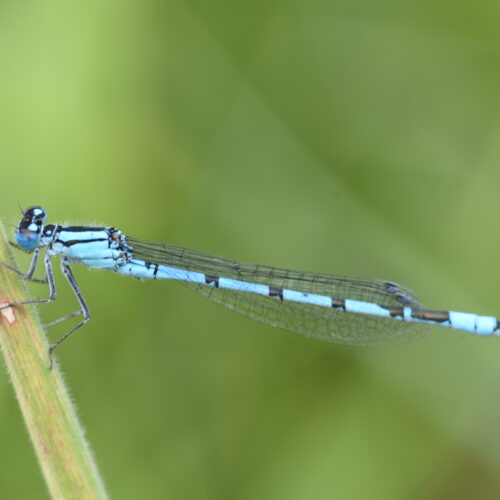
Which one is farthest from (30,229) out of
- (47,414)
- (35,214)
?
(47,414)

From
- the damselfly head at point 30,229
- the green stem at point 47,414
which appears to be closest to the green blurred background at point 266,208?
the damselfly head at point 30,229

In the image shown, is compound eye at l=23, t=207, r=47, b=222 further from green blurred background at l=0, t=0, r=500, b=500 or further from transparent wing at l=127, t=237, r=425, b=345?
transparent wing at l=127, t=237, r=425, b=345

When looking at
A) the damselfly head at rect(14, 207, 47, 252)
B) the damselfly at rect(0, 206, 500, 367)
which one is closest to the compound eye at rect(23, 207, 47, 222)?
the damselfly head at rect(14, 207, 47, 252)

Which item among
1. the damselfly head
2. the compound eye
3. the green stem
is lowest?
the green stem

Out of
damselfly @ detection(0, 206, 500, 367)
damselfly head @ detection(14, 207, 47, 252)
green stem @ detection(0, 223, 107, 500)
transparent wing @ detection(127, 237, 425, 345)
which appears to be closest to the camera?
green stem @ detection(0, 223, 107, 500)

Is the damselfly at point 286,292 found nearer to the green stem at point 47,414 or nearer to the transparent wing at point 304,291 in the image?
the transparent wing at point 304,291

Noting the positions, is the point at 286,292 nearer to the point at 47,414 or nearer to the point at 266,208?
the point at 266,208

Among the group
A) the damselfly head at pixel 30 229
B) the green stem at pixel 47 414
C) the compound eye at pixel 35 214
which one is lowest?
the green stem at pixel 47 414
